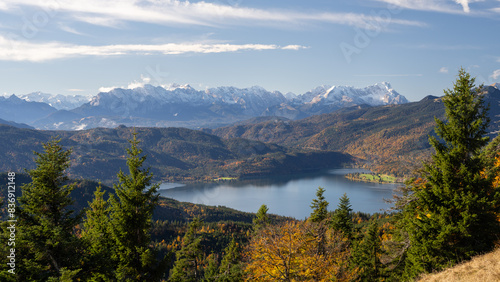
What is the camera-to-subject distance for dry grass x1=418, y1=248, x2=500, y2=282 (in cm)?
1487

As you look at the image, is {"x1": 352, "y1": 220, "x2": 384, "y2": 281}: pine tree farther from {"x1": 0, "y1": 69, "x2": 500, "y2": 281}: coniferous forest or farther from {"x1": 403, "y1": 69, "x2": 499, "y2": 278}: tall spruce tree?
{"x1": 403, "y1": 69, "x2": 499, "y2": 278}: tall spruce tree

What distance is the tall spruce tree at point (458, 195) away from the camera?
20531 millimetres

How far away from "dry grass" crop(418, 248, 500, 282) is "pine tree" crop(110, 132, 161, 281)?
17.3m

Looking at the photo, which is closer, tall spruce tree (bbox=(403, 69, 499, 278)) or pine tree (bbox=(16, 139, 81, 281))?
pine tree (bbox=(16, 139, 81, 281))

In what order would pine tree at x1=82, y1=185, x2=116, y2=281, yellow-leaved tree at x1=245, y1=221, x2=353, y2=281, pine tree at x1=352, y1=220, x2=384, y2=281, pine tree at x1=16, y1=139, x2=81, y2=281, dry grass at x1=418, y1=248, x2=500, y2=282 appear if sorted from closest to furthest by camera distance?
dry grass at x1=418, y1=248, x2=500, y2=282 → yellow-leaved tree at x1=245, y1=221, x2=353, y2=281 → pine tree at x1=16, y1=139, x2=81, y2=281 → pine tree at x1=82, y1=185, x2=116, y2=281 → pine tree at x1=352, y1=220, x2=384, y2=281

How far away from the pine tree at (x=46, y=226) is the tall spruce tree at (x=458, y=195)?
2284 cm

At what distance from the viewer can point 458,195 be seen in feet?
68.7

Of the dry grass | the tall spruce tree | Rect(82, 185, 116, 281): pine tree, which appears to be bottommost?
Rect(82, 185, 116, 281): pine tree

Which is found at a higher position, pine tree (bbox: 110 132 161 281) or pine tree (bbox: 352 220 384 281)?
pine tree (bbox: 110 132 161 281)

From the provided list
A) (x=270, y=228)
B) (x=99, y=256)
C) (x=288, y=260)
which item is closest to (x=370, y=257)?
(x=288, y=260)

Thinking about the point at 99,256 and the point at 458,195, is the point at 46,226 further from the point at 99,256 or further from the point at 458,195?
the point at 458,195

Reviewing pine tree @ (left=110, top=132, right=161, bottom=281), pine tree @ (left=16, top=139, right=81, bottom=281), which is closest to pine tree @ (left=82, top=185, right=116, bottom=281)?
pine tree @ (left=110, top=132, right=161, bottom=281)

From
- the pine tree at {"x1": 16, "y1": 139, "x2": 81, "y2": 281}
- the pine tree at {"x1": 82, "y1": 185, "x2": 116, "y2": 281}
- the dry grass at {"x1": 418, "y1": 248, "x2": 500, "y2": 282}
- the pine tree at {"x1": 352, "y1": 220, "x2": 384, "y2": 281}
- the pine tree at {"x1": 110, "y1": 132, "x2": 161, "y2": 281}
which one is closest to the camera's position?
the dry grass at {"x1": 418, "y1": 248, "x2": 500, "y2": 282}

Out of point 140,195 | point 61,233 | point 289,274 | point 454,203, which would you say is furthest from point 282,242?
point 61,233
